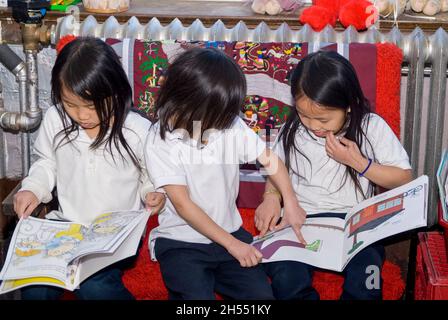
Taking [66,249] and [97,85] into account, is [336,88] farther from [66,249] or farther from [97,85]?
[66,249]

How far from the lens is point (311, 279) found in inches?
64.8

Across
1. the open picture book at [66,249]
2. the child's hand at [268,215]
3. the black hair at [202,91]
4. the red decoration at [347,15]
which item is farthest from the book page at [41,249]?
the red decoration at [347,15]

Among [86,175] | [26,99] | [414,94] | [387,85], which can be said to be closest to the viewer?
[86,175]

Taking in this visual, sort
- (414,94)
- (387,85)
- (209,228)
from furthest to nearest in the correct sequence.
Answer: (414,94) < (387,85) < (209,228)

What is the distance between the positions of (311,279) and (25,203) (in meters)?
0.66

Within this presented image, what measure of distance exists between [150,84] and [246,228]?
0.46 m

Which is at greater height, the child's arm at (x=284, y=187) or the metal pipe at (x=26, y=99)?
the metal pipe at (x=26, y=99)

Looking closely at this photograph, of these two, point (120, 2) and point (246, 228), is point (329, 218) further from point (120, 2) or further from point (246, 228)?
point (120, 2)

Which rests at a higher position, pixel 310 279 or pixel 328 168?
pixel 328 168

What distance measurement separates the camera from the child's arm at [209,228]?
1.59 metres

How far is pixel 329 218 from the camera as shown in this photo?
1708 millimetres

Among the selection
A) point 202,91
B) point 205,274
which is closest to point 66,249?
point 205,274

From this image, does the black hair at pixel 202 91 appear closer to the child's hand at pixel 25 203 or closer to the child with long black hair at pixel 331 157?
the child with long black hair at pixel 331 157

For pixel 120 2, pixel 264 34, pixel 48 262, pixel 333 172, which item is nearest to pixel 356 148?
pixel 333 172
